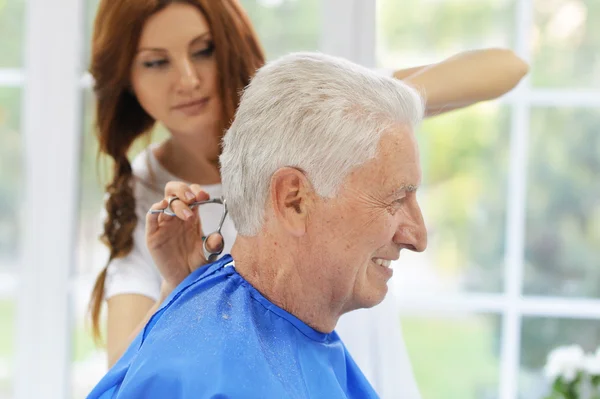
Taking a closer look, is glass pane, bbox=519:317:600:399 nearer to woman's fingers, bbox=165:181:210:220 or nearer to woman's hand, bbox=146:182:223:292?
woman's hand, bbox=146:182:223:292

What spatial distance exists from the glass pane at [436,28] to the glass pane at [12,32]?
1.25m

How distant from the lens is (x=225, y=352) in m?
1.27

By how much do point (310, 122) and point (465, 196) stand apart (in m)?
1.47

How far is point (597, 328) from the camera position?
267 cm

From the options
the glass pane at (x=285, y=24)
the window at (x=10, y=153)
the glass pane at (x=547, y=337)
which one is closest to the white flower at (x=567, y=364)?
the glass pane at (x=547, y=337)

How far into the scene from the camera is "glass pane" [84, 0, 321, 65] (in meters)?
2.66

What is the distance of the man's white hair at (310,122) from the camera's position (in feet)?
4.25

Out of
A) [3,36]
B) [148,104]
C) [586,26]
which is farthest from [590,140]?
[3,36]

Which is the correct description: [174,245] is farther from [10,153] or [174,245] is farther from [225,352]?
[10,153]

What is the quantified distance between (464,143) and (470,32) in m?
0.37

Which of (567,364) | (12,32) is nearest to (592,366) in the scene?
(567,364)

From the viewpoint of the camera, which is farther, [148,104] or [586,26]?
[586,26]

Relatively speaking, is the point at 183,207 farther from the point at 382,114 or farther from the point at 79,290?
the point at 79,290

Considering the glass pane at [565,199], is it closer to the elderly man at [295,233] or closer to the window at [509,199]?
the window at [509,199]
